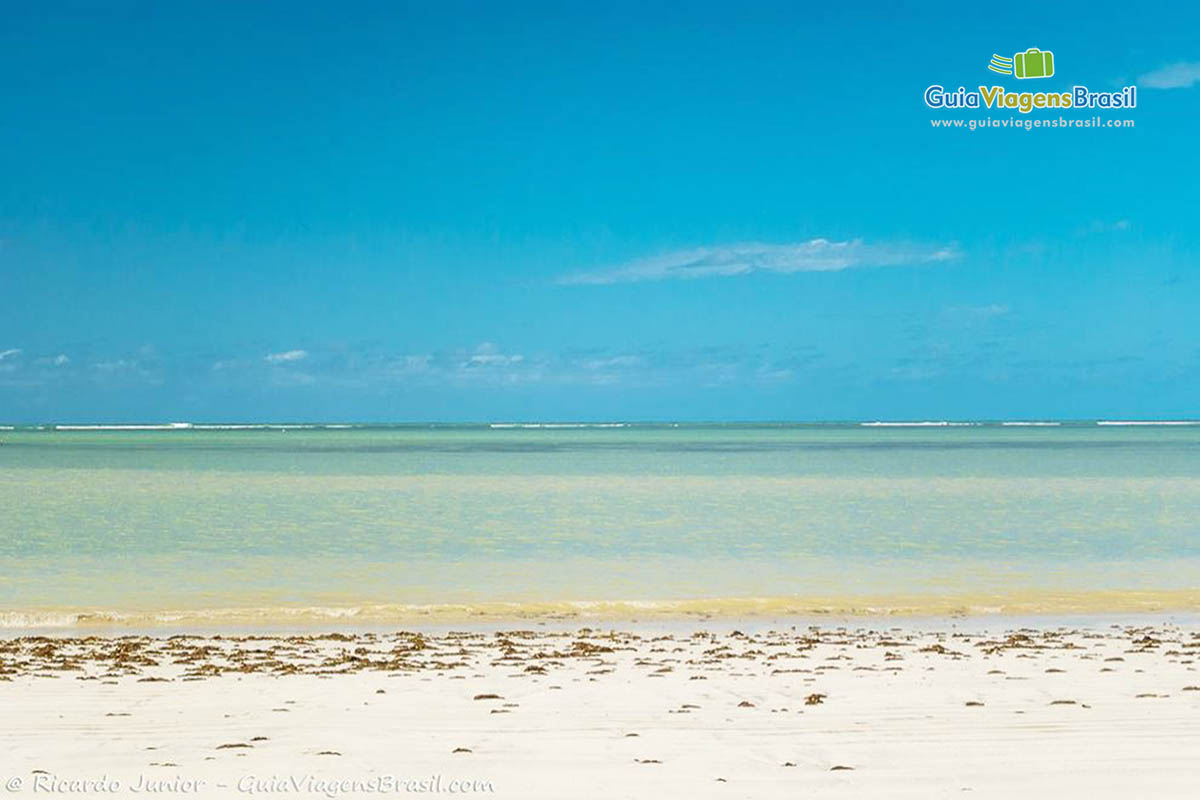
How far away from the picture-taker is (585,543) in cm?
2444

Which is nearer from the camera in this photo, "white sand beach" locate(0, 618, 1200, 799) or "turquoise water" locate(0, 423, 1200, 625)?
"white sand beach" locate(0, 618, 1200, 799)

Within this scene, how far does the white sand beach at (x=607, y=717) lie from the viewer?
256 inches

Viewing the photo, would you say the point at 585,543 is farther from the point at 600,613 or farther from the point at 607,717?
the point at 607,717

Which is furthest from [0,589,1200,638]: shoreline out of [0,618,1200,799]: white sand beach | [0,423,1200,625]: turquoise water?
[0,618,1200,799]: white sand beach

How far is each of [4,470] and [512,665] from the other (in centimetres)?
5265

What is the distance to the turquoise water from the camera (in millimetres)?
17031

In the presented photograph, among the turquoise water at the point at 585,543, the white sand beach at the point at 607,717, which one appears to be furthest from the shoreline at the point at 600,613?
the white sand beach at the point at 607,717

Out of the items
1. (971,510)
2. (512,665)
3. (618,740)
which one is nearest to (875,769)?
(618,740)

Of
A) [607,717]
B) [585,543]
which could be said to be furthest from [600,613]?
[585,543]

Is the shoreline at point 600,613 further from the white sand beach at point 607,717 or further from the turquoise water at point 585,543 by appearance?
the white sand beach at point 607,717

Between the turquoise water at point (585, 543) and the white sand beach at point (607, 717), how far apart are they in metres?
4.21

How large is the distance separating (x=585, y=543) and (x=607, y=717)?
1623 centimetres

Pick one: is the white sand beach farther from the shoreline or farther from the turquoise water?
the turquoise water

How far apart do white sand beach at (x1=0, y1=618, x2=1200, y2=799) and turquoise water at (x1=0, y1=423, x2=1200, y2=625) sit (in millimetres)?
4212
